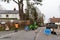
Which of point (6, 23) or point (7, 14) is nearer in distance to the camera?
point (6, 23)

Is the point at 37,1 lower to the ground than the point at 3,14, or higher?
higher

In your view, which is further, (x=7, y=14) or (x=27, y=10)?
(x=7, y=14)

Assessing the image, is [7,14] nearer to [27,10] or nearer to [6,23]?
[27,10]

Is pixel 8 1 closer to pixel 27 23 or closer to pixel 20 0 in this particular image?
pixel 20 0

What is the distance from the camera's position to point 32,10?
96.9m

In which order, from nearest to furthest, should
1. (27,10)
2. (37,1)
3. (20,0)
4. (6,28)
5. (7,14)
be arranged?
1. (6,28)
2. (20,0)
3. (37,1)
4. (27,10)
5. (7,14)

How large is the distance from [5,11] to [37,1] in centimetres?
5417

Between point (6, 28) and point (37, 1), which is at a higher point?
point (37, 1)

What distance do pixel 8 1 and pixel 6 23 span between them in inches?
387

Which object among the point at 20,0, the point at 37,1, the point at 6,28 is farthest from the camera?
the point at 37,1

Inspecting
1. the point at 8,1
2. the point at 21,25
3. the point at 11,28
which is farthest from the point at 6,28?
the point at 8,1

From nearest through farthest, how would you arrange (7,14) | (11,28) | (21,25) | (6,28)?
(6,28) < (11,28) < (21,25) < (7,14)

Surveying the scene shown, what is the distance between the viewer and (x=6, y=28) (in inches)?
1777

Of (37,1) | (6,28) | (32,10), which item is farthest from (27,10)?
(6,28)
